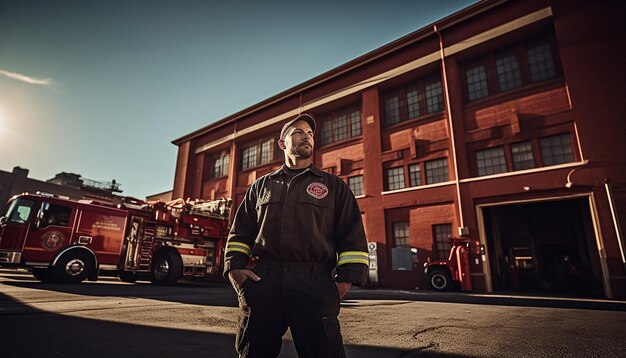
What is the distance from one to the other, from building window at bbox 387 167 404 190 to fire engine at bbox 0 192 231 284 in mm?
8727

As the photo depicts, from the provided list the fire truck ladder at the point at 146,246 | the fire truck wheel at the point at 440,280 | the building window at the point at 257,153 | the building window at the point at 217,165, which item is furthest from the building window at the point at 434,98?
the building window at the point at 217,165

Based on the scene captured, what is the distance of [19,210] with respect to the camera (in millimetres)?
8977

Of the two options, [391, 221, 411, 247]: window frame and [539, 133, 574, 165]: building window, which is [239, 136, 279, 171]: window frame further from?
[539, 133, 574, 165]: building window

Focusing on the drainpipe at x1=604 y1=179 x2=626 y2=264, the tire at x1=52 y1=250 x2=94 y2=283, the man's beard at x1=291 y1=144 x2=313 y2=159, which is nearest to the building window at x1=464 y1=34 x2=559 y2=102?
the drainpipe at x1=604 y1=179 x2=626 y2=264

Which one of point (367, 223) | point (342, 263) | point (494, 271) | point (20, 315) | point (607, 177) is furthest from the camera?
point (367, 223)

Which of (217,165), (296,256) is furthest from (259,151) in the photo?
(296,256)

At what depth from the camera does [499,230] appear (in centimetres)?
1734

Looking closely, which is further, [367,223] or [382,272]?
[367,223]

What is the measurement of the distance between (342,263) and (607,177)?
1380 cm

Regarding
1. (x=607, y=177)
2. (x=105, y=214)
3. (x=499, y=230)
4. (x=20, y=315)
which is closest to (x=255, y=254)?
(x=20, y=315)

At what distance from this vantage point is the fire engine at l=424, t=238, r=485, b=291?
1244cm

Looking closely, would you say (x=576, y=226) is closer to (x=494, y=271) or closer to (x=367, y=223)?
(x=494, y=271)

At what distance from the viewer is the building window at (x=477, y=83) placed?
15.5m

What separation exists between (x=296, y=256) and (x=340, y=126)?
19.0 m
